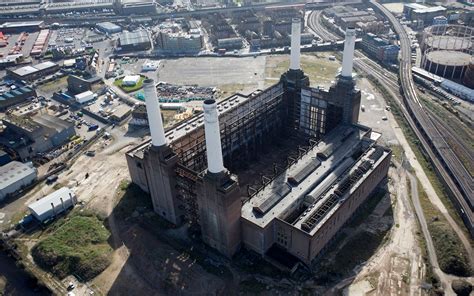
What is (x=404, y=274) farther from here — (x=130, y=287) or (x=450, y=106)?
(x=450, y=106)

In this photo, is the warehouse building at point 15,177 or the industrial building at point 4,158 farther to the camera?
the industrial building at point 4,158

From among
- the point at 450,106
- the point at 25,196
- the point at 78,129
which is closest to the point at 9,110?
the point at 78,129

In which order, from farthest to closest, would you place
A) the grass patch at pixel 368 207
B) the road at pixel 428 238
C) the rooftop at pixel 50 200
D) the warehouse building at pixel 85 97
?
the warehouse building at pixel 85 97
the rooftop at pixel 50 200
the grass patch at pixel 368 207
the road at pixel 428 238

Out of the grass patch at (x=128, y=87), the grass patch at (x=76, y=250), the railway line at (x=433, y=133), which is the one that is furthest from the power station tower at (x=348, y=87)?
the grass patch at (x=128, y=87)

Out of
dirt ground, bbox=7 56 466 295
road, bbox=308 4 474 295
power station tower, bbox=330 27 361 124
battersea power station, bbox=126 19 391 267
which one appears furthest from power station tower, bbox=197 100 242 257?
power station tower, bbox=330 27 361 124

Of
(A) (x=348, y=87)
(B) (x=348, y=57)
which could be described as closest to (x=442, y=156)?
(A) (x=348, y=87)

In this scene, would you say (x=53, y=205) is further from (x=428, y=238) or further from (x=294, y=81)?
(x=428, y=238)

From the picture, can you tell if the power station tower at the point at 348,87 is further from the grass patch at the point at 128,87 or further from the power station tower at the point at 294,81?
the grass patch at the point at 128,87

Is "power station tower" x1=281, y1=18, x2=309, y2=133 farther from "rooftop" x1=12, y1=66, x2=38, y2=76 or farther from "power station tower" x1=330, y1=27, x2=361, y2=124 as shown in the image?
"rooftop" x1=12, y1=66, x2=38, y2=76
